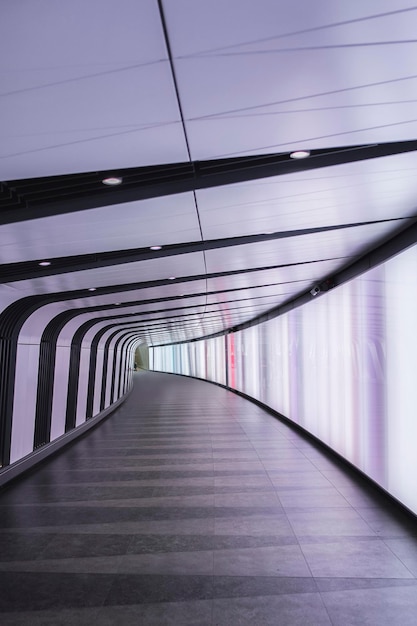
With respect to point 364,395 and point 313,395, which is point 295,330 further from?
point 364,395

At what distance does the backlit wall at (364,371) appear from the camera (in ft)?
21.5

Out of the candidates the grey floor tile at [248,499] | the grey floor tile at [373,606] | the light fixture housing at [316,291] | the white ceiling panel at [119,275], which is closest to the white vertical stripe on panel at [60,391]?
the white ceiling panel at [119,275]

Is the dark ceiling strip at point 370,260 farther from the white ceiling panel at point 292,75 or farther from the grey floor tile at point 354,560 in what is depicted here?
the white ceiling panel at point 292,75

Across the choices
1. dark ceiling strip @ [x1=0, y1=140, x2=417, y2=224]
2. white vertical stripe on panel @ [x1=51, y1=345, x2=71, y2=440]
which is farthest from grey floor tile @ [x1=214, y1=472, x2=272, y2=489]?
dark ceiling strip @ [x1=0, y1=140, x2=417, y2=224]

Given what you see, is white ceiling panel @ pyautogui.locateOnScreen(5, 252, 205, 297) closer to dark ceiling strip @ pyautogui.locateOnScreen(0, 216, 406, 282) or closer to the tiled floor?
dark ceiling strip @ pyautogui.locateOnScreen(0, 216, 406, 282)

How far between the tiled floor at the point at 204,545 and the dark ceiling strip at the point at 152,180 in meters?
3.06

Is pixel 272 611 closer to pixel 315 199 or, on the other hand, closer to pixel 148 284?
pixel 315 199

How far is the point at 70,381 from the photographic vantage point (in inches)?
542

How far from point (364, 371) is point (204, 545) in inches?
149

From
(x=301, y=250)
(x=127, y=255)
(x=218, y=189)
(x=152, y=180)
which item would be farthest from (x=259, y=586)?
(x=301, y=250)

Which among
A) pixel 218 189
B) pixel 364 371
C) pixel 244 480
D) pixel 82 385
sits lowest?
pixel 244 480

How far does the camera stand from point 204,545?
229 inches

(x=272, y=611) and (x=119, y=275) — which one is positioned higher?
(x=119, y=275)

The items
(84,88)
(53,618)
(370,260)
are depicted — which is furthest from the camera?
(370,260)
